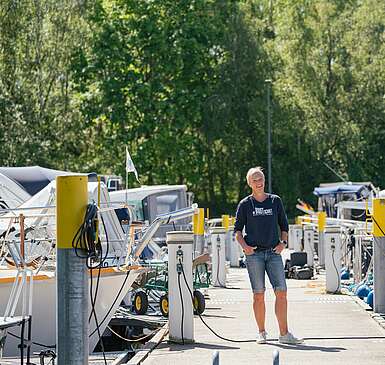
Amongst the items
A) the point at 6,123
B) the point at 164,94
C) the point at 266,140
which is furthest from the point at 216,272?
the point at 266,140

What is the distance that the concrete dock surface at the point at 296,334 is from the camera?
441 inches

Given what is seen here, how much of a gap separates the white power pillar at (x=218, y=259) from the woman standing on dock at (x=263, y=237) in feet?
32.3

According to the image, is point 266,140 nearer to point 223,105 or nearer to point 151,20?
point 223,105

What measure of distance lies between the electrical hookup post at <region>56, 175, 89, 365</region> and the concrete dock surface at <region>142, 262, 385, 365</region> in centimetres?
298

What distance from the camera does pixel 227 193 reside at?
206ft

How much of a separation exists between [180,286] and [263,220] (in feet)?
4.31

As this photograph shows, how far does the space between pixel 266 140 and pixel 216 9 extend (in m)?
8.05

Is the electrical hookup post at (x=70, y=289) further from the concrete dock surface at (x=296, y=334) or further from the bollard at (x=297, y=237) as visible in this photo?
the bollard at (x=297, y=237)

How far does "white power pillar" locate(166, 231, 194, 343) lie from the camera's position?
1235 centimetres

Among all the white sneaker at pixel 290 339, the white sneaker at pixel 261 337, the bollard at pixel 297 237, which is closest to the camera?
the white sneaker at pixel 290 339

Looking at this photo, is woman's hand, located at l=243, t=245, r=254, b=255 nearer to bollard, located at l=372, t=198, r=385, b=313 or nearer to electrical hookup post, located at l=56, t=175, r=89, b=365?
bollard, located at l=372, t=198, r=385, b=313

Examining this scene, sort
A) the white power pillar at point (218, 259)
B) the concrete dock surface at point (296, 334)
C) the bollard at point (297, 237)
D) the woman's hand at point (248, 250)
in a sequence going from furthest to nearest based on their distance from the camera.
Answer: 1. the bollard at point (297, 237)
2. the white power pillar at point (218, 259)
3. the woman's hand at point (248, 250)
4. the concrete dock surface at point (296, 334)

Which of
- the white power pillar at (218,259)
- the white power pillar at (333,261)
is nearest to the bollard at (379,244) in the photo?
the white power pillar at (333,261)

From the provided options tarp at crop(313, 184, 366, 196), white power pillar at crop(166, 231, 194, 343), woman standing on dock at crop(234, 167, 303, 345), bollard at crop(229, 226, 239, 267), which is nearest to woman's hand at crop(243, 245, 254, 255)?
woman standing on dock at crop(234, 167, 303, 345)
